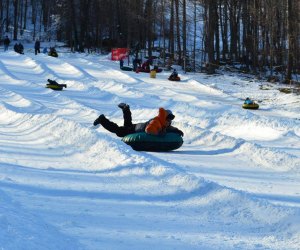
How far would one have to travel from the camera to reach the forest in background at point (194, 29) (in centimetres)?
3372

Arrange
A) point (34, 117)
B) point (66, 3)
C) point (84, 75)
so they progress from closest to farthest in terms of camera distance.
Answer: point (34, 117)
point (84, 75)
point (66, 3)

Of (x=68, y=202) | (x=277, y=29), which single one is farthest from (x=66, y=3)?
(x=68, y=202)

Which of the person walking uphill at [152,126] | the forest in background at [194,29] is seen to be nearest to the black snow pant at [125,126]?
the person walking uphill at [152,126]

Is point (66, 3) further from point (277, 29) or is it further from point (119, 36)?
point (277, 29)

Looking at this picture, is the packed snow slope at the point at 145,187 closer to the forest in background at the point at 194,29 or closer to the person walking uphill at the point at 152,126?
the person walking uphill at the point at 152,126

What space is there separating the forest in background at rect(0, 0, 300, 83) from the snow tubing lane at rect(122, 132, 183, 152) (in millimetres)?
16992

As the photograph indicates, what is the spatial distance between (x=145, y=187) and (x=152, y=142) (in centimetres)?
304

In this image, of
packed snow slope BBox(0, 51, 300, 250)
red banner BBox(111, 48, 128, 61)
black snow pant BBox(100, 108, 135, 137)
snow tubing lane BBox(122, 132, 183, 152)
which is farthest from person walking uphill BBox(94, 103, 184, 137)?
red banner BBox(111, 48, 128, 61)

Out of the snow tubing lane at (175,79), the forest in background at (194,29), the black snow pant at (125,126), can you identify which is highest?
the forest in background at (194,29)

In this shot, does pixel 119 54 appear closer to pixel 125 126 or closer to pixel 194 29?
pixel 194 29

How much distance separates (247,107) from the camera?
18.1 metres

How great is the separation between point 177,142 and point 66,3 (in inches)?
1717

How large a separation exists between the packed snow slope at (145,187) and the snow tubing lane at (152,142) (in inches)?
13.0

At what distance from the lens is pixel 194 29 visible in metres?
44.6
